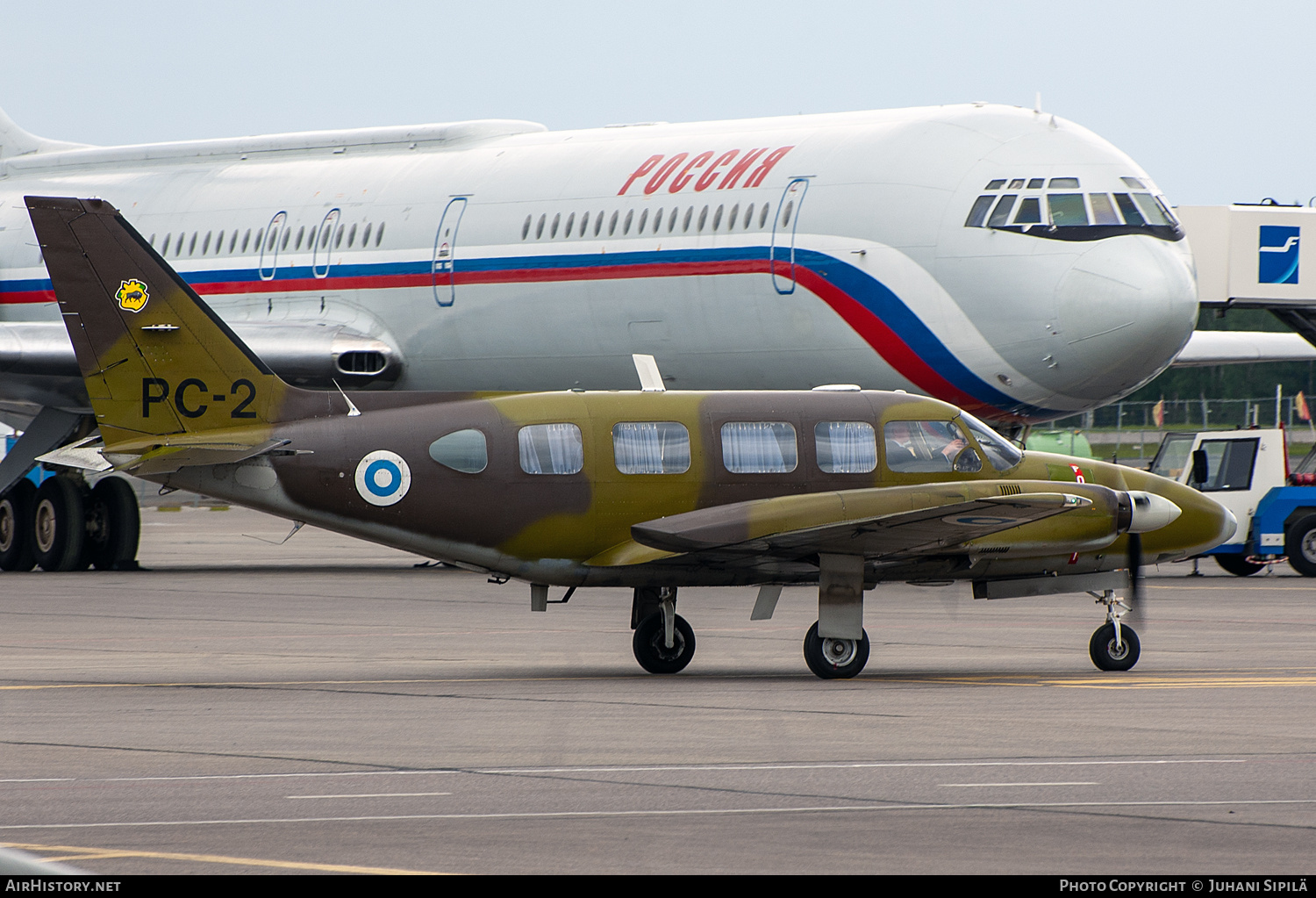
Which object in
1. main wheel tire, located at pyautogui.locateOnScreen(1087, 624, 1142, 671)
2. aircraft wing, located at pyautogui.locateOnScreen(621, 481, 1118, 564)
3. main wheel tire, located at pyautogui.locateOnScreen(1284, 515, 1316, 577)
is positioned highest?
aircraft wing, located at pyautogui.locateOnScreen(621, 481, 1118, 564)

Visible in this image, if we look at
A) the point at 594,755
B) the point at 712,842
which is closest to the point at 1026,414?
the point at 594,755

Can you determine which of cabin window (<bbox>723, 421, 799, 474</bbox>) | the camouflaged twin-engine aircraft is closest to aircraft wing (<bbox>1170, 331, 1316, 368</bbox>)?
the camouflaged twin-engine aircraft

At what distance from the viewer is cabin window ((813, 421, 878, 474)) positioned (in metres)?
16.7

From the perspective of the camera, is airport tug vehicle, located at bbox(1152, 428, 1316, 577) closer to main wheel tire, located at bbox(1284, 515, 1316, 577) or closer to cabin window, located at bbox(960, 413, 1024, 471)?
main wheel tire, located at bbox(1284, 515, 1316, 577)

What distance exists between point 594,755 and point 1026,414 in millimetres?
15745

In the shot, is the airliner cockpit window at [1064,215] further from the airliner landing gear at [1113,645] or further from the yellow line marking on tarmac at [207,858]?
the yellow line marking on tarmac at [207,858]

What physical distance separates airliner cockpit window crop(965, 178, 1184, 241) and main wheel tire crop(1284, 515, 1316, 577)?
252 inches

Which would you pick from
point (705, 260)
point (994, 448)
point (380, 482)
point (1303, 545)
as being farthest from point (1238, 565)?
point (380, 482)

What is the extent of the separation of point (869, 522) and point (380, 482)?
3.93 meters

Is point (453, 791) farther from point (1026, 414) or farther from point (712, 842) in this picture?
point (1026, 414)

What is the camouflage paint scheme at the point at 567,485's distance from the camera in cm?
1575

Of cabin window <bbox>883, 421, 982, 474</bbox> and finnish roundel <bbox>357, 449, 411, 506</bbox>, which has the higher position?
finnish roundel <bbox>357, 449, 411, 506</bbox>

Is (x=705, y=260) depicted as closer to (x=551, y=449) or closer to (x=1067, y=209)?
(x=1067, y=209)

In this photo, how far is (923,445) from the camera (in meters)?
16.9
